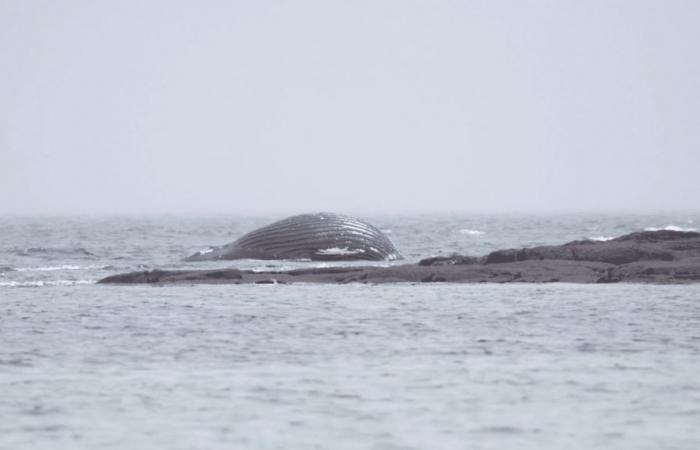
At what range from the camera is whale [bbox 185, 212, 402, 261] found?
4034 cm

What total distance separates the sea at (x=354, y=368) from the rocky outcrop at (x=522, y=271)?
1782 millimetres

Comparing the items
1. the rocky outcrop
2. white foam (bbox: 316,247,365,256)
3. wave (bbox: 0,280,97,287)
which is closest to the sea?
the rocky outcrop

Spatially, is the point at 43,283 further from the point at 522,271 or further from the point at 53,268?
the point at 522,271

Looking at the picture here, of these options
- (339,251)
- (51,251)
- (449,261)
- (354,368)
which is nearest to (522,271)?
(449,261)

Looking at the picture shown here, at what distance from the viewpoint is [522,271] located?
1169 inches

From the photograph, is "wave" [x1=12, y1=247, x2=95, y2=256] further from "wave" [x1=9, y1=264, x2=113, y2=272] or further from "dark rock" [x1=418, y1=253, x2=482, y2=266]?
"dark rock" [x1=418, y1=253, x2=482, y2=266]

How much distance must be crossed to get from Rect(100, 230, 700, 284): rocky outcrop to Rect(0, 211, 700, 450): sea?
178 cm

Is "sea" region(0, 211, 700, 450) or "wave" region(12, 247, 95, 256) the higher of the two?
"wave" region(12, 247, 95, 256)

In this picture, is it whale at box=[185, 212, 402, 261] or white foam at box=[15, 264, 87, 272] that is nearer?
white foam at box=[15, 264, 87, 272]

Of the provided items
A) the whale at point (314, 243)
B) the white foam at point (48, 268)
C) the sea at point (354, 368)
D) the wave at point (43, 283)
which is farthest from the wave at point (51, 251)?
the sea at point (354, 368)

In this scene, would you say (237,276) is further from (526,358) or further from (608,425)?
(608,425)

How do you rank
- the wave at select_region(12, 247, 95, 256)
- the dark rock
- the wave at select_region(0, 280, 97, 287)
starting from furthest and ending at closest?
the wave at select_region(12, 247, 95, 256) < the dark rock < the wave at select_region(0, 280, 97, 287)

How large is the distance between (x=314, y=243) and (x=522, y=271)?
12.2m

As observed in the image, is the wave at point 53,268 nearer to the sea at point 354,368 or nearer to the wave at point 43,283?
the wave at point 43,283
